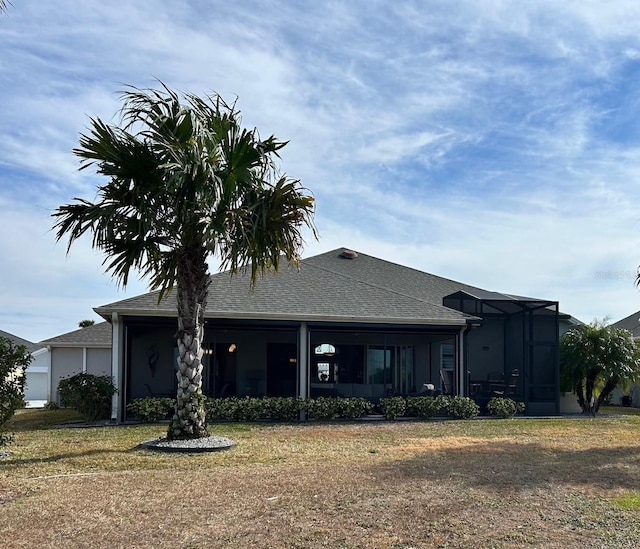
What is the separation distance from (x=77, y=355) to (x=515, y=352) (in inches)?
611

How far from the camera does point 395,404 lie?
1675 centimetres

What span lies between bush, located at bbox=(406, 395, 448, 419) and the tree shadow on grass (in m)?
4.66

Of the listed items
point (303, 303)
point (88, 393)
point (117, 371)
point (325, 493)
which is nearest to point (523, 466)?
point (325, 493)

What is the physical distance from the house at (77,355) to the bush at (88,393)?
8153 mm

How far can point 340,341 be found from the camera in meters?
20.6

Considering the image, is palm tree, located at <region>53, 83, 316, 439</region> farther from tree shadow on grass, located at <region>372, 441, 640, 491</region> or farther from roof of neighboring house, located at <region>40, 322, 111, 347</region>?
roof of neighboring house, located at <region>40, 322, 111, 347</region>

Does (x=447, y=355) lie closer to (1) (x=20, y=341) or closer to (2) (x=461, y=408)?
(2) (x=461, y=408)

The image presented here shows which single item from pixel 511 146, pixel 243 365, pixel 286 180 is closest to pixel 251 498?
pixel 286 180

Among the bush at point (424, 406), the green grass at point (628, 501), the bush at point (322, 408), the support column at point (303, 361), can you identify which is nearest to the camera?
the green grass at point (628, 501)

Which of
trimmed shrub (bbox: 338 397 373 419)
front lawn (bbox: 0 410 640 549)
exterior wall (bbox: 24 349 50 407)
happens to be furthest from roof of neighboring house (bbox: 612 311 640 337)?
exterior wall (bbox: 24 349 50 407)

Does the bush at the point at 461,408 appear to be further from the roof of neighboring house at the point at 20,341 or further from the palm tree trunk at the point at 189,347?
the roof of neighboring house at the point at 20,341

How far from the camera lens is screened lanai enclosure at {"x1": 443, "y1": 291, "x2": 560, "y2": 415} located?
A: 19.0m

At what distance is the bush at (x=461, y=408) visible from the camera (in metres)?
17.1

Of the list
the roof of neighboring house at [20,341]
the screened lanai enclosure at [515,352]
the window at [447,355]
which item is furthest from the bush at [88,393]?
the roof of neighboring house at [20,341]
